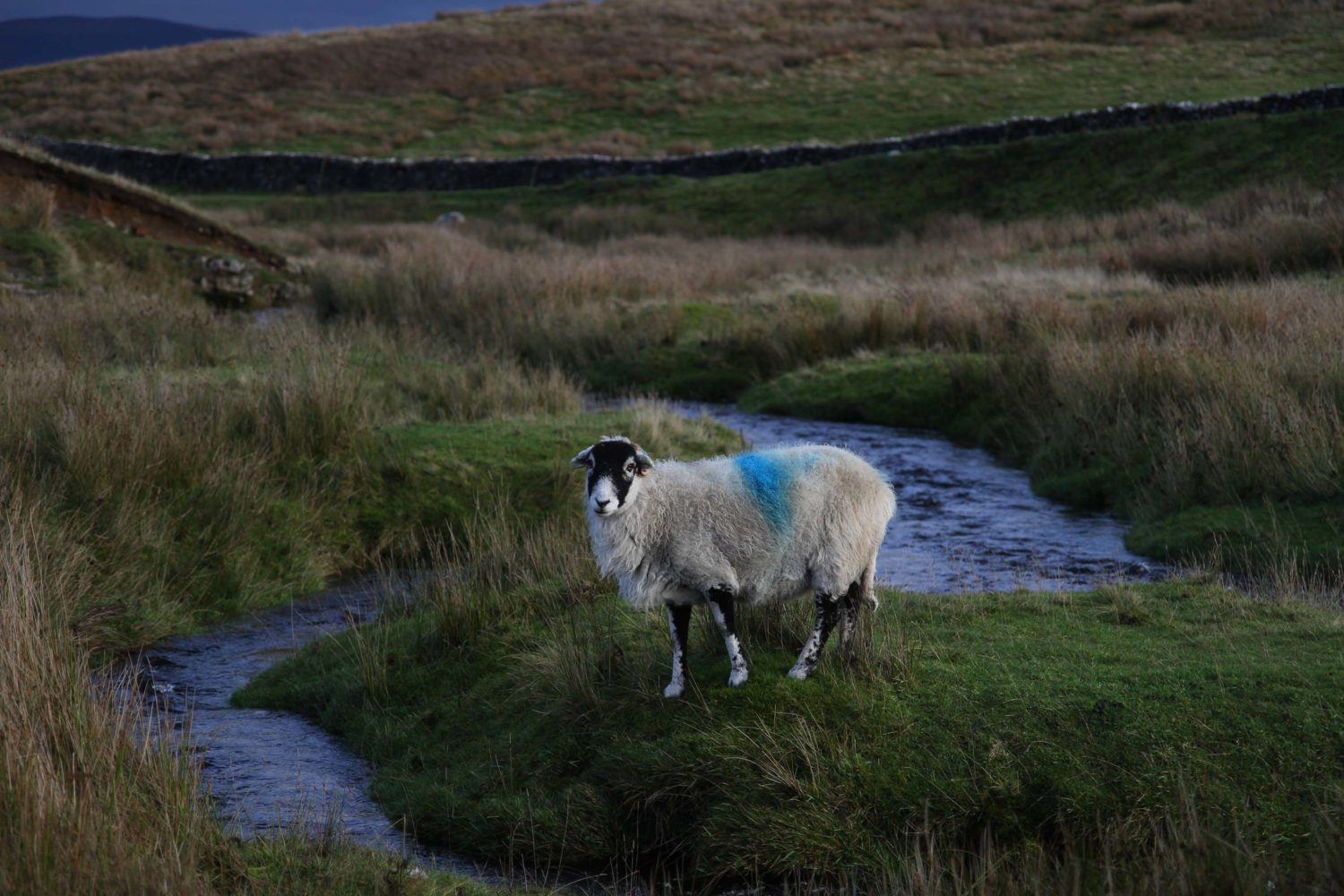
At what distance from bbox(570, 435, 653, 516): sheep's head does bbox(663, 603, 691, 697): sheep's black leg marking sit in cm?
74

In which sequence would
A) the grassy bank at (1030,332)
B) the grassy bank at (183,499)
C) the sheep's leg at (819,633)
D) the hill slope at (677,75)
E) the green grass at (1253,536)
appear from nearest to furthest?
the grassy bank at (183,499), the sheep's leg at (819,633), the green grass at (1253,536), the grassy bank at (1030,332), the hill slope at (677,75)

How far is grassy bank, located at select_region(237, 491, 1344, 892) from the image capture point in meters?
6.04

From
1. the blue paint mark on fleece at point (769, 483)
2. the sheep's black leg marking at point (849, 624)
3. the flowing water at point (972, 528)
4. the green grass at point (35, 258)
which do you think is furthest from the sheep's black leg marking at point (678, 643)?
the green grass at point (35, 258)

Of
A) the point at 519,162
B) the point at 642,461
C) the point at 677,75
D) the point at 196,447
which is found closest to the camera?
the point at 642,461

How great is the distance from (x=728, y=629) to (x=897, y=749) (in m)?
1.09

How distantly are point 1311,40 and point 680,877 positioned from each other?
6246 centimetres

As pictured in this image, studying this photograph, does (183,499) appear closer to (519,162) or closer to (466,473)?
(466,473)

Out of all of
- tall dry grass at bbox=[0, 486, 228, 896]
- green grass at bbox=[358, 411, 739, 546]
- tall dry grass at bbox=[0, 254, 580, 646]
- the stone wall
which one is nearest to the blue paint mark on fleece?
tall dry grass at bbox=[0, 486, 228, 896]

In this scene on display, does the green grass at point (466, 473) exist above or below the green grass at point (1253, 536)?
above

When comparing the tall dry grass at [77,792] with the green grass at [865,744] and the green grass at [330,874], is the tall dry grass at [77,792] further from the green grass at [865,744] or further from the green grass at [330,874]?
the green grass at [865,744]

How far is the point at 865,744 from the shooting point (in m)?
6.69

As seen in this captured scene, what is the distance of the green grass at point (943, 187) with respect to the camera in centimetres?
3234

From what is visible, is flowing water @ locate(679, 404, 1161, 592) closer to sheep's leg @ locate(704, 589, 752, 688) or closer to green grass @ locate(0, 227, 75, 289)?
sheep's leg @ locate(704, 589, 752, 688)

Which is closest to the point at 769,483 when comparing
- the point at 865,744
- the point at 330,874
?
the point at 865,744
